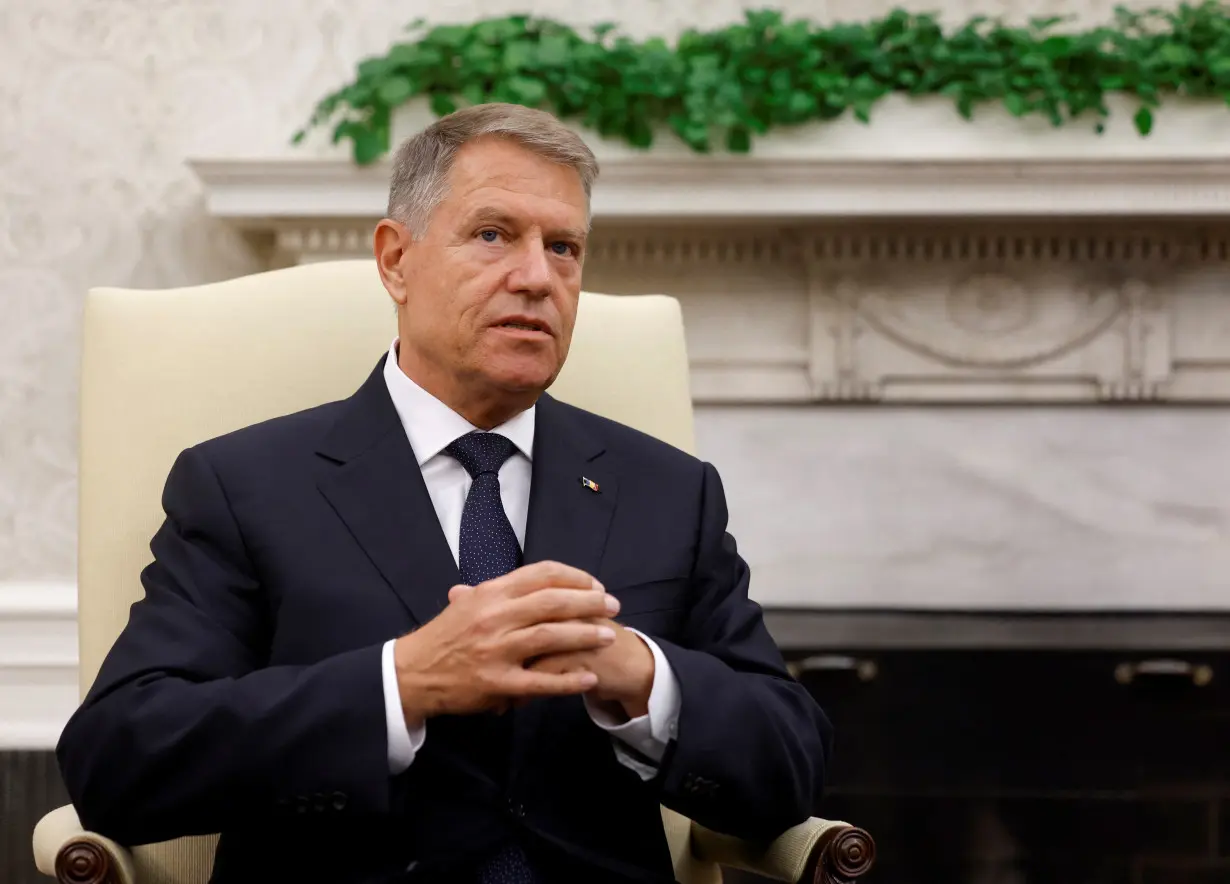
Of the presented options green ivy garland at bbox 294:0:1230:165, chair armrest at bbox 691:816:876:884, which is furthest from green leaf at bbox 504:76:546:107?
chair armrest at bbox 691:816:876:884

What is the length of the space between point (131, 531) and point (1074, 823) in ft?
5.87

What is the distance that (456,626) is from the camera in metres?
1.15

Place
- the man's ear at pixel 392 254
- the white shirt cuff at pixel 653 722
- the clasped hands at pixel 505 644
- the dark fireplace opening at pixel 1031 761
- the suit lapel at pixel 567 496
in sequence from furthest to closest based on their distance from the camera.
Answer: the dark fireplace opening at pixel 1031 761
the man's ear at pixel 392 254
the suit lapel at pixel 567 496
the white shirt cuff at pixel 653 722
the clasped hands at pixel 505 644

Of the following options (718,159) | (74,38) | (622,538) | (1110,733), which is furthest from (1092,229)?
(74,38)

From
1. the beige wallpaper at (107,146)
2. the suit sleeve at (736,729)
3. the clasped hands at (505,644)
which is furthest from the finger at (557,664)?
the beige wallpaper at (107,146)

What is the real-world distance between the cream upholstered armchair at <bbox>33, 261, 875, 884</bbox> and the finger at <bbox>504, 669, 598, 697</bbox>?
0.34 meters

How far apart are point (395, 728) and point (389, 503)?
257 mm

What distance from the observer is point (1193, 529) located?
2730 mm

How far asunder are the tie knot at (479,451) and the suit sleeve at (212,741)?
28cm

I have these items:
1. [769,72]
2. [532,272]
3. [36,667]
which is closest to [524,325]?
[532,272]

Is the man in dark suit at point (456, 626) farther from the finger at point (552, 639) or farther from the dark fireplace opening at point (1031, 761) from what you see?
the dark fireplace opening at point (1031, 761)

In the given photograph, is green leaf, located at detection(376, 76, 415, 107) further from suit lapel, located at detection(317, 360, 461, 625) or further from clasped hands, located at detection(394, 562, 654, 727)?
clasped hands, located at detection(394, 562, 654, 727)

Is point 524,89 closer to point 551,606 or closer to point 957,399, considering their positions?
point 957,399

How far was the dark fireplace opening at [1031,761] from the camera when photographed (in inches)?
95.1
